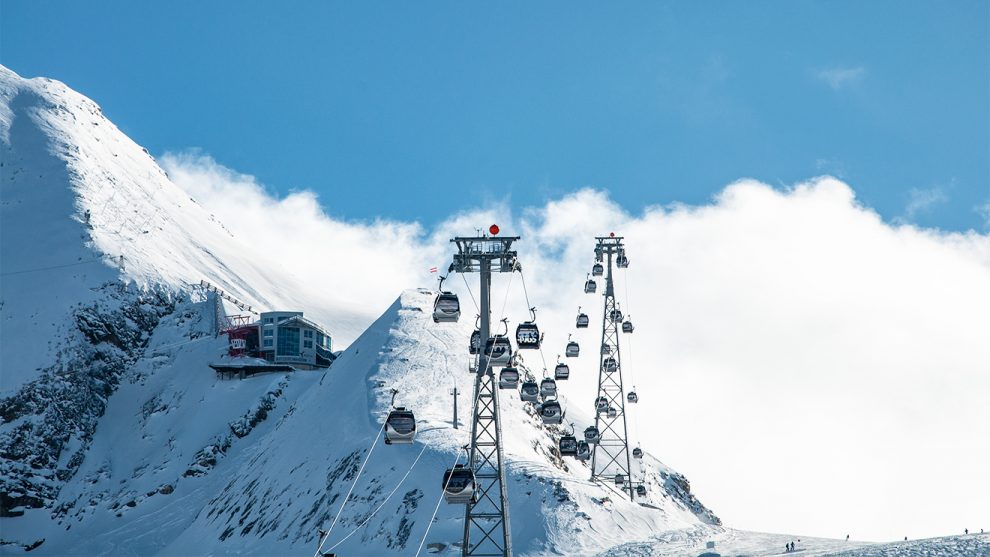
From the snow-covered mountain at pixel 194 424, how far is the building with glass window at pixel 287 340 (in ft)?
22.0

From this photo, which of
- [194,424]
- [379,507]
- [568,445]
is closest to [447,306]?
[379,507]

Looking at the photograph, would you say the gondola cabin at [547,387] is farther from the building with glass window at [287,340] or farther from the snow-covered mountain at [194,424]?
the building with glass window at [287,340]

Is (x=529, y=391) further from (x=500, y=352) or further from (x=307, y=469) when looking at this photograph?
(x=500, y=352)

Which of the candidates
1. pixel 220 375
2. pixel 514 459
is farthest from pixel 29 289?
pixel 514 459

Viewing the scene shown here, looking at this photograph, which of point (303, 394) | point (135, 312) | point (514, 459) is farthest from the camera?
point (135, 312)

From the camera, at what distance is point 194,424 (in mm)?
111188

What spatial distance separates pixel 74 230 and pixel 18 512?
174 ft

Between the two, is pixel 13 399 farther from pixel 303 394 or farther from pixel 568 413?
pixel 568 413

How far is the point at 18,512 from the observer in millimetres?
106062

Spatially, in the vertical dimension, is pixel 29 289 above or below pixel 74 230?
below

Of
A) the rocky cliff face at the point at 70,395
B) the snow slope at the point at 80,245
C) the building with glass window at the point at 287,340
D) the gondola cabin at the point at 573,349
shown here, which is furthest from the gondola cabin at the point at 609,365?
the snow slope at the point at 80,245

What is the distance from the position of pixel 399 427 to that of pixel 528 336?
7.40m

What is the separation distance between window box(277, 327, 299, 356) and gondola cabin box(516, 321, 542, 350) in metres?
72.8

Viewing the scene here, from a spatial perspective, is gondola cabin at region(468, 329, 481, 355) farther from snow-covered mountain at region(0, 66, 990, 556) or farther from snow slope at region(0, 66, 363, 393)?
snow slope at region(0, 66, 363, 393)
